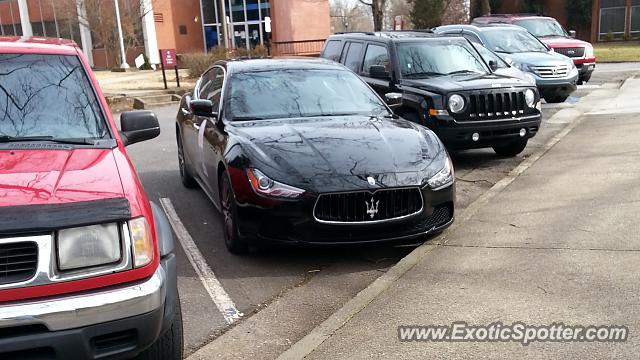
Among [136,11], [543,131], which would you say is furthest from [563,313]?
[136,11]

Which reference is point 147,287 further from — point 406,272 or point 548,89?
point 548,89

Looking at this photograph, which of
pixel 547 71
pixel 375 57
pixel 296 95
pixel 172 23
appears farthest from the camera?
pixel 172 23

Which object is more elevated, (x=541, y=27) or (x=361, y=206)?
(x=541, y=27)

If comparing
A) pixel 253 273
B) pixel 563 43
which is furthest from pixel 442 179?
pixel 563 43

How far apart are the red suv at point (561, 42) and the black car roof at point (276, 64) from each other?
11255 millimetres

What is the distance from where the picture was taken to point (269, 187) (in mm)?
4766

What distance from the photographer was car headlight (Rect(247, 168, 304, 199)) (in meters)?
4.69

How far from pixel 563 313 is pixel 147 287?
8.28ft

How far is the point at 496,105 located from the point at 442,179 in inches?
138

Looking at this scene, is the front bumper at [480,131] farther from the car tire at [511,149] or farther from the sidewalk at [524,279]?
the sidewalk at [524,279]

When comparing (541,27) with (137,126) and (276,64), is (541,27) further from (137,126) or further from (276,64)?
(137,126)

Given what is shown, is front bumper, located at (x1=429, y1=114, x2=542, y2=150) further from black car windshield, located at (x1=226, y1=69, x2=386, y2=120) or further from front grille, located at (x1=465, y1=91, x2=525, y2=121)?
black car windshield, located at (x1=226, y1=69, x2=386, y2=120)

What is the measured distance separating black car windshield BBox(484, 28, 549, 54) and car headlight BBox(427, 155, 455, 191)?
9.77 metres

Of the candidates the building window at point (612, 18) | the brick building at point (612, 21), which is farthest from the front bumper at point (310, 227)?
the building window at point (612, 18)
